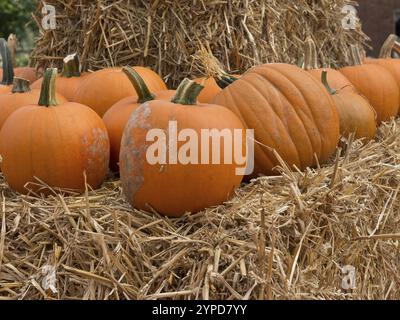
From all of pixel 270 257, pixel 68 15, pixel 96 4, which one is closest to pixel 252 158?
pixel 270 257

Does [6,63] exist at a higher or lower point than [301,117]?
higher

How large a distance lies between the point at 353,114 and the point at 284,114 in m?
0.48

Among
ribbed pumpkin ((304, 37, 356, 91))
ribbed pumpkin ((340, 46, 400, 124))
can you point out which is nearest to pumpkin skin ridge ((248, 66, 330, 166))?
ribbed pumpkin ((304, 37, 356, 91))

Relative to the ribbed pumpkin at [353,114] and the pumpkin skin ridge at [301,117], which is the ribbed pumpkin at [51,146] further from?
the ribbed pumpkin at [353,114]

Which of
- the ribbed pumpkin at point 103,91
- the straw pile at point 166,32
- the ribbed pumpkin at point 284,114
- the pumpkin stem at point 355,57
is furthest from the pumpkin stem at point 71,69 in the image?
the pumpkin stem at point 355,57

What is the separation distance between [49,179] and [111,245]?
1.29ft

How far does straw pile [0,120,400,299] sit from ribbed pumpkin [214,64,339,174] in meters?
0.12

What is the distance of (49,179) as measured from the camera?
1758 mm

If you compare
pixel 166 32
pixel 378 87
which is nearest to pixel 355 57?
pixel 378 87

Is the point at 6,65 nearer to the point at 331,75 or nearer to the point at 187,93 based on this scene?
the point at 187,93

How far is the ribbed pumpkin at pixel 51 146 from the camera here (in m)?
1.74

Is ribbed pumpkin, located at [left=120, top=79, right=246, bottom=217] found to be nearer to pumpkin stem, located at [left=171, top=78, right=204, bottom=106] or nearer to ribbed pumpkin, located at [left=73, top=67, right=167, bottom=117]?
pumpkin stem, located at [left=171, top=78, right=204, bottom=106]

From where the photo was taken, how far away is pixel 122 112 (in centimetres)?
194

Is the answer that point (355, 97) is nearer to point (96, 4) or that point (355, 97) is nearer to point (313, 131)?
point (313, 131)
